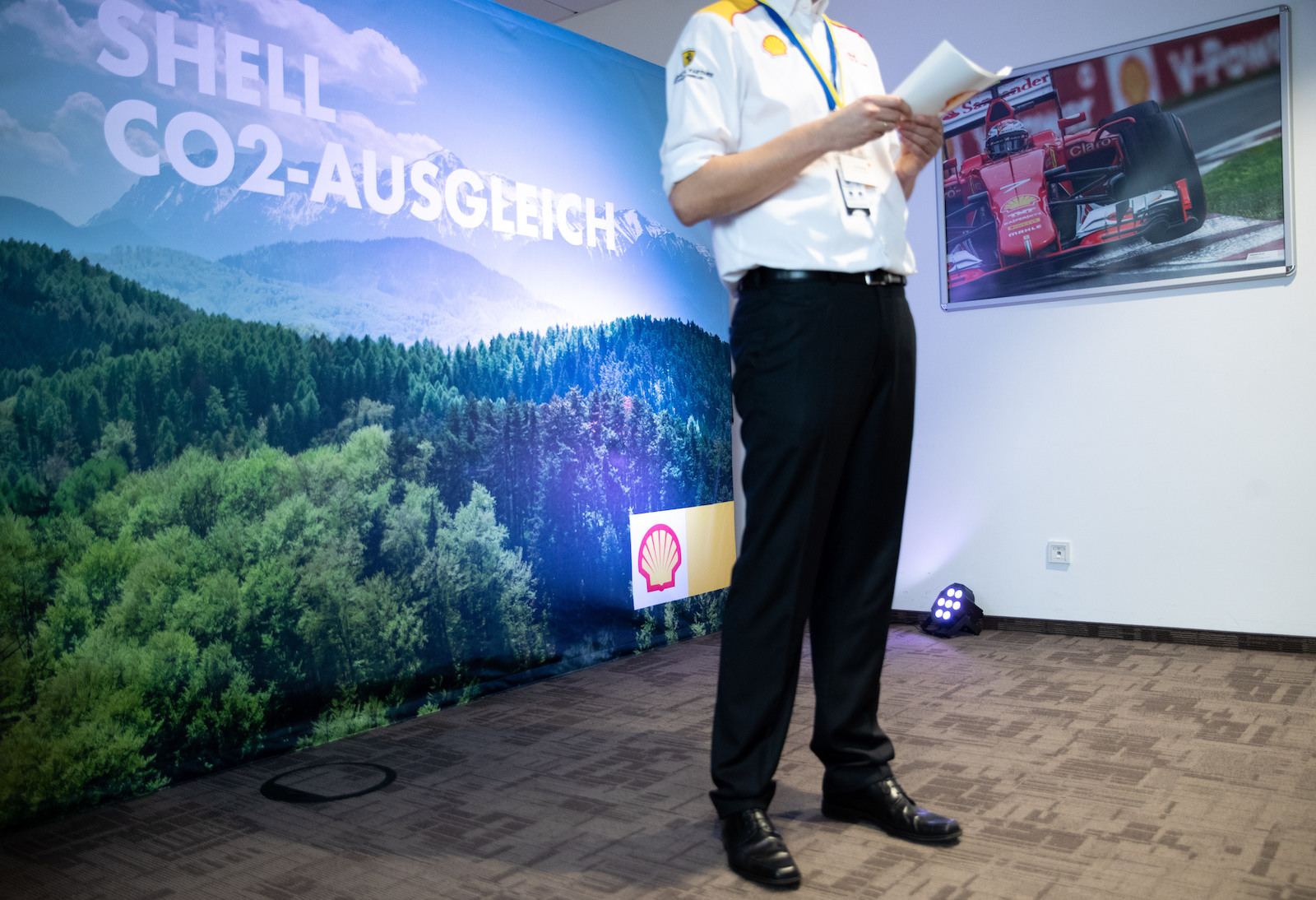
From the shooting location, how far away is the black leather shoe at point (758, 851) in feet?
4.93

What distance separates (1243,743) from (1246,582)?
117 cm

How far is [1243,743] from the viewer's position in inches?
84.1

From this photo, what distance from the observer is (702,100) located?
1.56 m

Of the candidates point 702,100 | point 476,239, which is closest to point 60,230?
point 476,239

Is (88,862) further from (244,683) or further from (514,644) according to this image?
(514,644)

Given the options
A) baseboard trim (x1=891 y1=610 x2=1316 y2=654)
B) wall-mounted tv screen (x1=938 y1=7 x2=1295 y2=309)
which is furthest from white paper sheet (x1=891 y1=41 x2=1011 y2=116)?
baseboard trim (x1=891 y1=610 x2=1316 y2=654)

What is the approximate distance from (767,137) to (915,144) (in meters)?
0.25

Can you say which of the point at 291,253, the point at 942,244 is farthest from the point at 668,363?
the point at 291,253

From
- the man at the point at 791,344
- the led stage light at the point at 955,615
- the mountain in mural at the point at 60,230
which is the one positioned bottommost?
the led stage light at the point at 955,615

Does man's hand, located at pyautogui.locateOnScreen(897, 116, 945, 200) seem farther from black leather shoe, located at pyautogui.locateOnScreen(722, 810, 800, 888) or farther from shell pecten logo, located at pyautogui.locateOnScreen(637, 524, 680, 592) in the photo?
shell pecten logo, located at pyautogui.locateOnScreen(637, 524, 680, 592)

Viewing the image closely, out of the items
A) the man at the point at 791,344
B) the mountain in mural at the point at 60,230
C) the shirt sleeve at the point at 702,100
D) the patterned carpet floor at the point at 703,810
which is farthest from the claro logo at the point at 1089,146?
the mountain in mural at the point at 60,230

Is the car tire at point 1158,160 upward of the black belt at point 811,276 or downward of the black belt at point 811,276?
upward

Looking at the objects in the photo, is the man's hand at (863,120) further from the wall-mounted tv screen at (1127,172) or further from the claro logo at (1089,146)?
the claro logo at (1089,146)

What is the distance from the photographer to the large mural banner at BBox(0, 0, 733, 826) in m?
2.04
